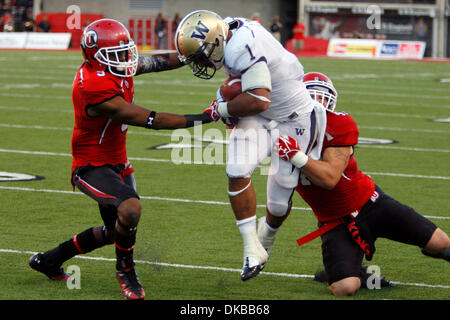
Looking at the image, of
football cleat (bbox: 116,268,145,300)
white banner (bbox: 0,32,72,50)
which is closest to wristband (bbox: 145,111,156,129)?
football cleat (bbox: 116,268,145,300)

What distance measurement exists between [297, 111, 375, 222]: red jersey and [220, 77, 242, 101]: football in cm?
68

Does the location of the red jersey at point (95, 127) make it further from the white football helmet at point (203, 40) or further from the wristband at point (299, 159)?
the wristband at point (299, 159)

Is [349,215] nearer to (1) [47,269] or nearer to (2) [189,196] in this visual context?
(1) [47,269]

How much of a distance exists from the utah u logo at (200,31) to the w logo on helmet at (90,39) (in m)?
0.58

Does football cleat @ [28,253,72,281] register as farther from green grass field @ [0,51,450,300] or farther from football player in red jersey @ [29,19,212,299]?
football player in red jersey @ [29,19,212,299]

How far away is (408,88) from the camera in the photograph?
1880 centimetres

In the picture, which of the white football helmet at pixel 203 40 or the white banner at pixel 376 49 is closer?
the white football helmet at pixel 203 40

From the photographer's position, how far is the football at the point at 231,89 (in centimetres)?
507

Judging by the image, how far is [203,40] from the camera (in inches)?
196

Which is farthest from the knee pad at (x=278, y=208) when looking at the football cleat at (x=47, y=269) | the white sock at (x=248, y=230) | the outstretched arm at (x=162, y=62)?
the football cleat at (x=47, y=269)

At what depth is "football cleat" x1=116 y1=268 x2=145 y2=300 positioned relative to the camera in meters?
4.93
